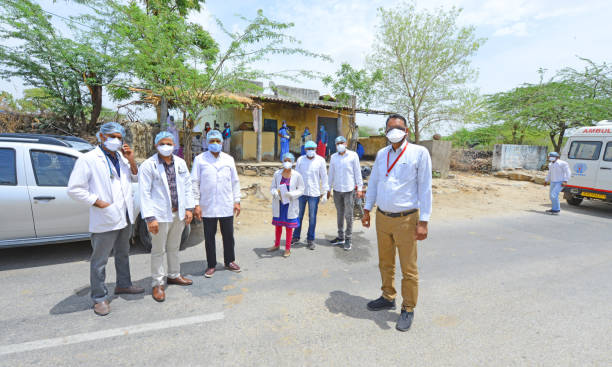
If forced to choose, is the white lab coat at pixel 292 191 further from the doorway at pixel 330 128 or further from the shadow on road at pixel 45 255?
the doorway at pixel 330 128

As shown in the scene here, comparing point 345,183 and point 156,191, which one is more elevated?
point 156,191

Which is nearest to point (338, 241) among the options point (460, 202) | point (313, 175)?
point (313, 175)

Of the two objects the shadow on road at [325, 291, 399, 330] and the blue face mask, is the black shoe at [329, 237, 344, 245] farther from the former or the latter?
the blue face mask

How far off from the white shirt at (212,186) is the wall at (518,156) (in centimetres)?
1897

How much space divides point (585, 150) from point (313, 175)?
9.73 metres

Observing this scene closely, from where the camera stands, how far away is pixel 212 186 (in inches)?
152

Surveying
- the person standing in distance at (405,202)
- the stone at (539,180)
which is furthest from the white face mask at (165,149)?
the stone at (539,180)

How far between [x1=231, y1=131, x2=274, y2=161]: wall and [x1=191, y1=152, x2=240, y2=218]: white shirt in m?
10.2

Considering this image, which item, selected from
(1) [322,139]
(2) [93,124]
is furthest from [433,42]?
(2) [93,124]

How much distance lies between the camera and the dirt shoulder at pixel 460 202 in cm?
755

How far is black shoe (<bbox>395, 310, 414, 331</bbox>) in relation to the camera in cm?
276

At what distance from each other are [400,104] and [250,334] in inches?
Result: 594

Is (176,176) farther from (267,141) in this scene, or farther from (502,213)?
(267,141)

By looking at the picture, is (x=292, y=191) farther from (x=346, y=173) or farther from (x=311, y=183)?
(x=346, y=173)
